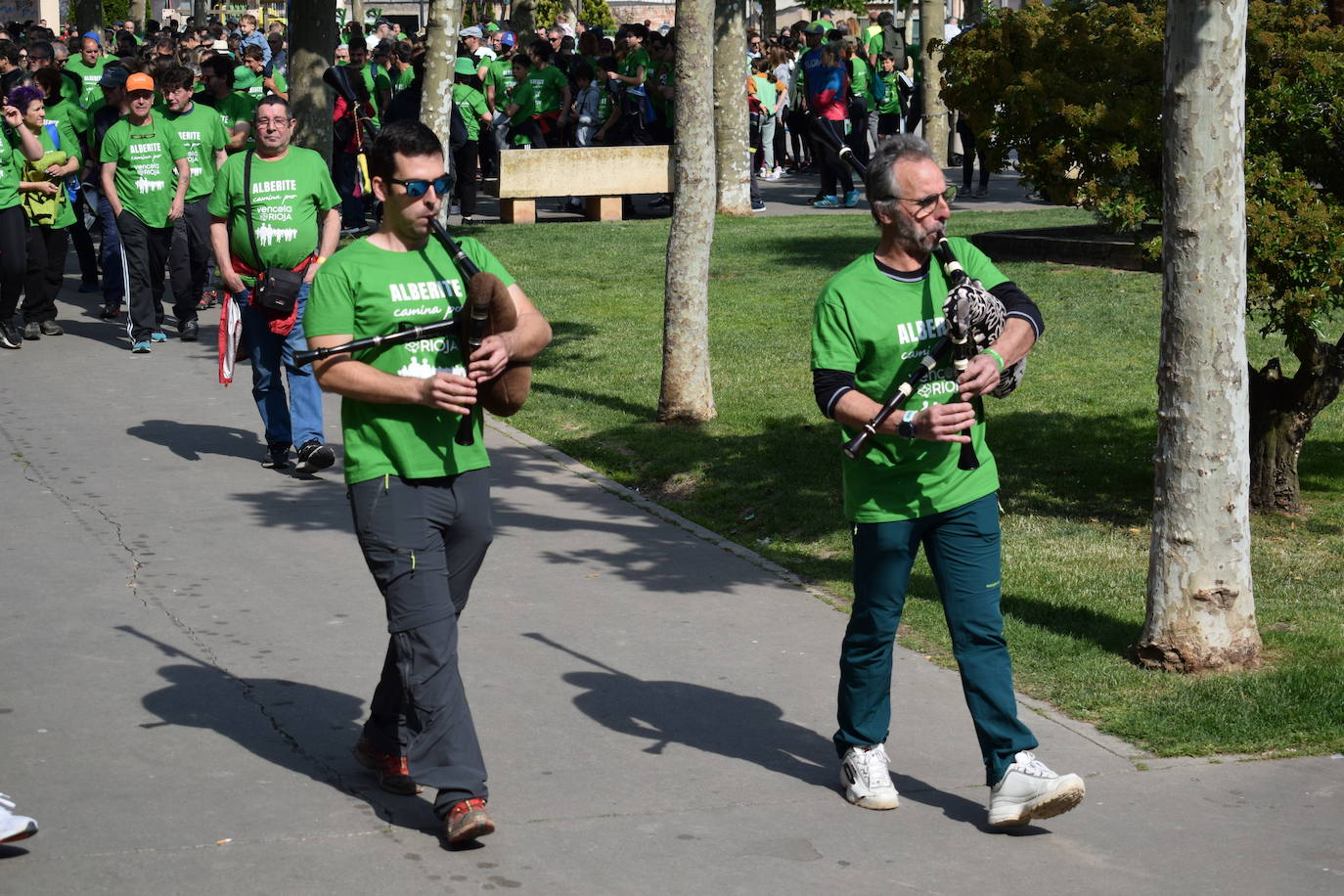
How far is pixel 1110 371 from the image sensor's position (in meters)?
11.7

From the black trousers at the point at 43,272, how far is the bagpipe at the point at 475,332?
9.88m

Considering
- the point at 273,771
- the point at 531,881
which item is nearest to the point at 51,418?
the point at 273,771

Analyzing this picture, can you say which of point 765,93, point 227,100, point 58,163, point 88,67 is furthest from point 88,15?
point 58,163

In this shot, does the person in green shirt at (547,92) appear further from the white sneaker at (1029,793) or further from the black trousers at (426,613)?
the white sneaker at (1029,793)

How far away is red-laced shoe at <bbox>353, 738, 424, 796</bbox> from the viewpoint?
17.4 feet

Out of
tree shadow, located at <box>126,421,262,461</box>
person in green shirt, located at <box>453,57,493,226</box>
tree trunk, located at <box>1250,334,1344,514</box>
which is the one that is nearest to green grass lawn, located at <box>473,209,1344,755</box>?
tree trunk, located at <box>1250,334,1344,514</box>

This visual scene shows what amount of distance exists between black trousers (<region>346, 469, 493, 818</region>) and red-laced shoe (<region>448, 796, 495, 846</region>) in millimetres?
30

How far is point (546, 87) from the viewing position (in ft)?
75.7

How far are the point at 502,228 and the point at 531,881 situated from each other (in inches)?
Answer: 653

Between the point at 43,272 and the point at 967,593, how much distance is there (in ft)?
35.7

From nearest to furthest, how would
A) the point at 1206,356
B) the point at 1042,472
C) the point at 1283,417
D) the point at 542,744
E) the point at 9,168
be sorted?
1. the point at 542,744
2. the point at 1206,356
3. the point at 1283,417
4. the point at 1042,472
5. the point at 9,168

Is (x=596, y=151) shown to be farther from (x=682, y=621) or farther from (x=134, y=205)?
(x=682, y=621)

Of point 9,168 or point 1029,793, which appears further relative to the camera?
point 9,168

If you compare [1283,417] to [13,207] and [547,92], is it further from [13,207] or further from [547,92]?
[547,92]
